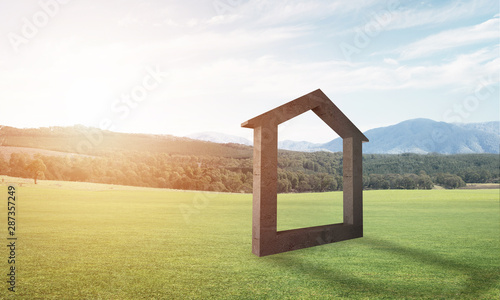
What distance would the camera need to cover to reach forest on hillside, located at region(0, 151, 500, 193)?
1298 inches

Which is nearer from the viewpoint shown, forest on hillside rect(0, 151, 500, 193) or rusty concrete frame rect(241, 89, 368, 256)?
rusty concrete frame rect(241, 89, 368, 256)

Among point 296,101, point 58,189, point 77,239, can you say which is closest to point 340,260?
point 296,101

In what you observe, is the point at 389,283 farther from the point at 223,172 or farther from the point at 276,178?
the point at 223,172

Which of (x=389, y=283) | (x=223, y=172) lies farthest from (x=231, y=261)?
(x=223, y=172)

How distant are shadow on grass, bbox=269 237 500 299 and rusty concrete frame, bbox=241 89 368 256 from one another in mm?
720

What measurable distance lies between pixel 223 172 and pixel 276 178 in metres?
27.8

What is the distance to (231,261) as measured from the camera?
310 inches

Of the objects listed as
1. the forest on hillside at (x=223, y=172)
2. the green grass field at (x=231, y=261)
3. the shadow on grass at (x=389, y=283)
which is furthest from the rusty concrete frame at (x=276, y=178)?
the forest on hillside at (x=223, y=172)

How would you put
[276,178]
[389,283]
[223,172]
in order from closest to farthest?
[389,283]
[276,178]
[223,172]

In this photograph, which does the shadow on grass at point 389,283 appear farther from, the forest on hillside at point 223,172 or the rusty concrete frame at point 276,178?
the forest on hillside at point 223,172

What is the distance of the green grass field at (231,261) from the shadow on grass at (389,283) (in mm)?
22

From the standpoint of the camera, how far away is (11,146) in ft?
123

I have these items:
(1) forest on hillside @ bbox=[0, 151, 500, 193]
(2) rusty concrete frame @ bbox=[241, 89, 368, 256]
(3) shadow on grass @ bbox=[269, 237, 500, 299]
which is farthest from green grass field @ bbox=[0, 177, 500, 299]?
(1) forest on hillside @ bbox=[0, 151, 500, 193]

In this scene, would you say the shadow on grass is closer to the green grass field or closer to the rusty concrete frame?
the green grass field
